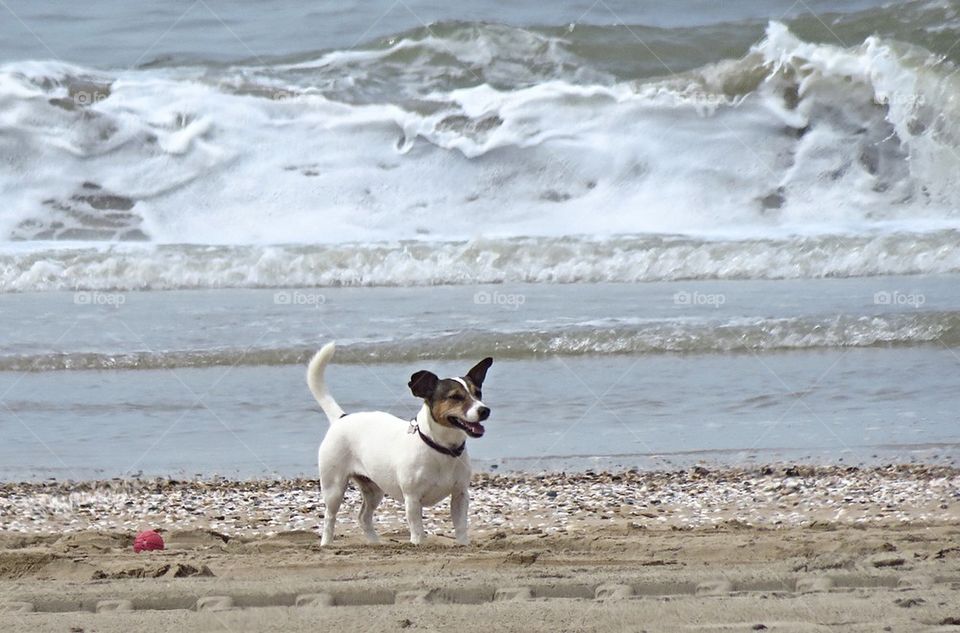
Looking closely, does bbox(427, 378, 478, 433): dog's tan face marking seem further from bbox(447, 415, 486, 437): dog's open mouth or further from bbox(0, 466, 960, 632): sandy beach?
bbox(0, 466, 960, 632): sandy beach

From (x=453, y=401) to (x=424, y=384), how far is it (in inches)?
5.0

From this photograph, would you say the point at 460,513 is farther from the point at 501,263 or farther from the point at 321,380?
the point at 501,263

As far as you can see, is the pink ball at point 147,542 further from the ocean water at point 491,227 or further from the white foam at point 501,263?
the white foam at point 501,263

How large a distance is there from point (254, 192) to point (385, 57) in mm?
2896

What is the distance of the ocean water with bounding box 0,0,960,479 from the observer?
7.95 meters

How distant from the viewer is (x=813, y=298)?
35.9 ft

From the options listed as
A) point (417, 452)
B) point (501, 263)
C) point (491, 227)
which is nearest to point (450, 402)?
point (417, 452)

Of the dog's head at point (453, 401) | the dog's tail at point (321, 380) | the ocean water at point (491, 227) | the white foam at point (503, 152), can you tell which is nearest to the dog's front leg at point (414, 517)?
the dog's head at point (453, 401)

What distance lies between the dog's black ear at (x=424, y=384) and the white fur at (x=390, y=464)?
0.21 ft

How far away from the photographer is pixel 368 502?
561 centimetres

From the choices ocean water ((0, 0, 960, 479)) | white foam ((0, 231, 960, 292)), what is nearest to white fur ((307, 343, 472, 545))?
ocean water ((0, 0, 960, 479))

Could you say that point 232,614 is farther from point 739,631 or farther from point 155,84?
point 155,84

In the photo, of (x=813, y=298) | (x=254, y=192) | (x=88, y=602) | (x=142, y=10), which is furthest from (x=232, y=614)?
(x=142, y=10)

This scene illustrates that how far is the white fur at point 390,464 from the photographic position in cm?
514
